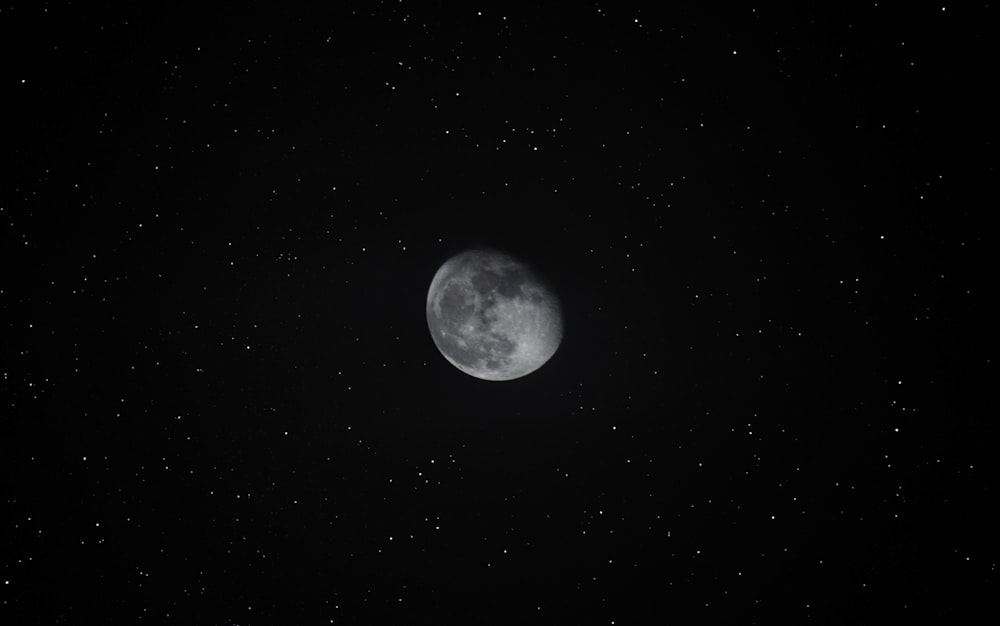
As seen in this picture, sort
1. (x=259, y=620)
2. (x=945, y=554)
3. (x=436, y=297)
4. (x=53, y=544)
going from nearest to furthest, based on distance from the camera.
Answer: (x=945, y=554) → (x=436, y=297) → (x=53, y=544) → (x=259, y=620)

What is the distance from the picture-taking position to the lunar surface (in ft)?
9.52

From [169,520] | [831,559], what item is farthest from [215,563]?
[831,559]

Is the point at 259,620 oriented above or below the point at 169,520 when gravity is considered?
below

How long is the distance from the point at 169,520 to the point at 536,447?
2.23m

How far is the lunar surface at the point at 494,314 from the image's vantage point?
114 inches

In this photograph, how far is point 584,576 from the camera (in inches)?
158

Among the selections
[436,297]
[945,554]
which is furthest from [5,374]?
[945,554]

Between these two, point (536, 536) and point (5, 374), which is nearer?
point (5, 374)

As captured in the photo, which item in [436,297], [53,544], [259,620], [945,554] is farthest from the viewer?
[259,620]

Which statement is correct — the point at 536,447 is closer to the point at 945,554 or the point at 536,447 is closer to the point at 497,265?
the point at 497,265

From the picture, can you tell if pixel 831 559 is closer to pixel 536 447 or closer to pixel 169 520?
pixel 536 447

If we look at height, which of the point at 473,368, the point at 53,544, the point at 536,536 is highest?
the point at 473,368

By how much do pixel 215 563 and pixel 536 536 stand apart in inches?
78.2

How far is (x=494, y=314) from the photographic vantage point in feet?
9.51
